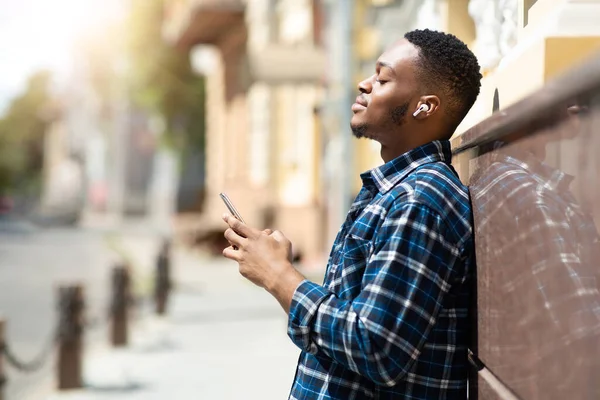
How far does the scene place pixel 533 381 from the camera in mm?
1615

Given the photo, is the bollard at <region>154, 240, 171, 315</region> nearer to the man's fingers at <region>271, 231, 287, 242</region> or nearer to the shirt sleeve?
the man's fingers at <region>271, 231, 287, 242</region>

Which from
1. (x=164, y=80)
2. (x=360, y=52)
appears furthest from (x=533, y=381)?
(x=164, y=80)

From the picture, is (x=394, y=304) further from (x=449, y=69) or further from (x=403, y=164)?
(x=449, y=69)

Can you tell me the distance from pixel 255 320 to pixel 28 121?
8261 centimetres

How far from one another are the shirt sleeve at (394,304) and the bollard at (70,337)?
5.92m

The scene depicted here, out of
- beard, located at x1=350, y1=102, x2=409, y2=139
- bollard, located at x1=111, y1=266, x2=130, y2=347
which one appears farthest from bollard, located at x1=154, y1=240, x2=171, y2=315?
beard, located at x1=350, y1=102, x2=409, y2=139

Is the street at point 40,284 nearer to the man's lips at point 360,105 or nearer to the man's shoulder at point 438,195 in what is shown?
the man's lips at point 360,105

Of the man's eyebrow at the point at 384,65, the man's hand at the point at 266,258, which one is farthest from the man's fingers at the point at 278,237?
the man's eyebrow at the point at 384,65

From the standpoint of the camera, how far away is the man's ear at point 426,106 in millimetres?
2053

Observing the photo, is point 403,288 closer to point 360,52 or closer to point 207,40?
point 360,52

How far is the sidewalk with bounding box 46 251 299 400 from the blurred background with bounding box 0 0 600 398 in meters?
1.07

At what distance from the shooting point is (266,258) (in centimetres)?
203

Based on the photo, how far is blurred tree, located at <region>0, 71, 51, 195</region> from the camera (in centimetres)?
8675

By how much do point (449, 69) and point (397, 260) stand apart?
54 cm
